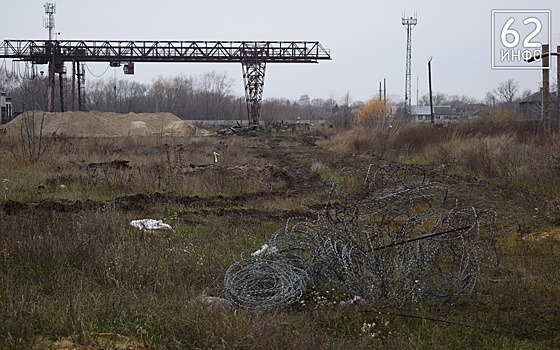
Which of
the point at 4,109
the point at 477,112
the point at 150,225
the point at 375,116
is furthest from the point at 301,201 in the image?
the point at 477,112

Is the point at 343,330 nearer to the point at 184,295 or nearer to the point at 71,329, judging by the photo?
the point at 184,295

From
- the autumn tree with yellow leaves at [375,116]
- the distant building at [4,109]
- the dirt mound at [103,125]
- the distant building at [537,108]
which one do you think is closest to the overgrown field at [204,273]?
the distant building at [537,108]

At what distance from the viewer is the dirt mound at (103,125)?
35.5 metres

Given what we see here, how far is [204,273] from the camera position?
6137mm

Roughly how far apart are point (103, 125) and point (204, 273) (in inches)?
1342

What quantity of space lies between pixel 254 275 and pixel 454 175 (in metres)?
11.0

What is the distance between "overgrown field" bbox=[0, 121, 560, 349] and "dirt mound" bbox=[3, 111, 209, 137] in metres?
22.5

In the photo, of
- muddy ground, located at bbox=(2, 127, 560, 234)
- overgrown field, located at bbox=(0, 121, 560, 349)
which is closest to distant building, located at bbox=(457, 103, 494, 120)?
muddy ground, located at bbox=(2, 127, 560, 234)

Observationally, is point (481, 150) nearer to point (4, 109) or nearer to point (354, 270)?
point (354, 270)

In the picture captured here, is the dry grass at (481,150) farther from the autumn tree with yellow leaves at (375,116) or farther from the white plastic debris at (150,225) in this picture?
the white plastic debris at (150,225)

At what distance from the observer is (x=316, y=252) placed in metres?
5.72

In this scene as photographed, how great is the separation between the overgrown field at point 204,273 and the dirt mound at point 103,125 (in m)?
22.5

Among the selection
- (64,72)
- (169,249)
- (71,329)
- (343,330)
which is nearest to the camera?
(71,329)

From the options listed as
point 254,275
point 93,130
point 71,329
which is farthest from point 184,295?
point 93,130
